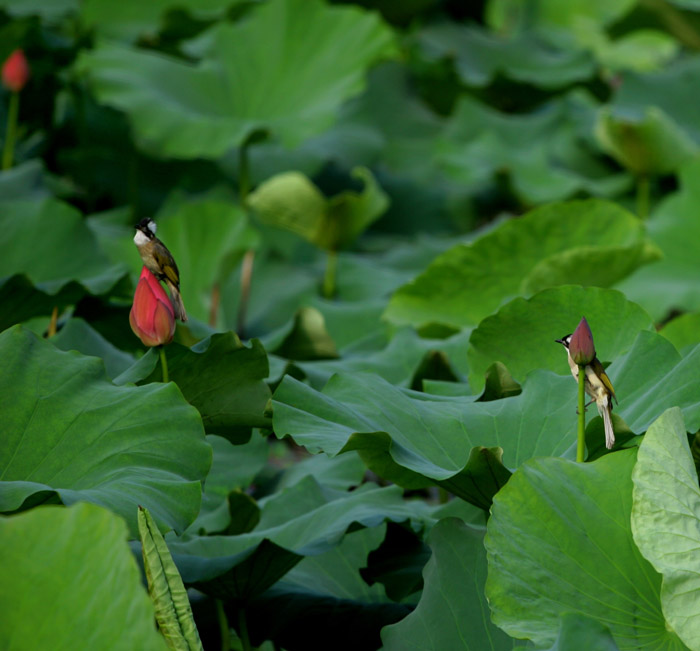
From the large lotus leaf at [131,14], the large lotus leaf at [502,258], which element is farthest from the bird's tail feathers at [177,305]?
the large lotus leaf at [131,14]

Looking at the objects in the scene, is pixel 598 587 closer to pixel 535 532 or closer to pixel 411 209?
pixel 535 532

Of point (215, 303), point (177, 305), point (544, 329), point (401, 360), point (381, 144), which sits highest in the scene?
point (177, 305)

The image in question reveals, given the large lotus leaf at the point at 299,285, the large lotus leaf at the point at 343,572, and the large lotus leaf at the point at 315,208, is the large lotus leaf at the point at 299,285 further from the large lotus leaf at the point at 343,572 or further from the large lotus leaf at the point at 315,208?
the large lotus leaf at the point at 343,572

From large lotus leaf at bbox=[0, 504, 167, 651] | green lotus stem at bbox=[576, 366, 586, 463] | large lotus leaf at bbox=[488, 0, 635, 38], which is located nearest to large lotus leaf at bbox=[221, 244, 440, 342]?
green lotus stem at bbox=[576, 366, 586, 463]

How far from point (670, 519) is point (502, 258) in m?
1.04

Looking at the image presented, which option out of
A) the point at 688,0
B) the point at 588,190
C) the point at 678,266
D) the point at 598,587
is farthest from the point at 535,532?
the point at 688,0

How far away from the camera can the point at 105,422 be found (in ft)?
3.12

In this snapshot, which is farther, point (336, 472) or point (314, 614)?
point (336, 472)

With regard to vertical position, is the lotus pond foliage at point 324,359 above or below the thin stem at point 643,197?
above

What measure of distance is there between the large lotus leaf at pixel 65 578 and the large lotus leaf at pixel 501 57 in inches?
127

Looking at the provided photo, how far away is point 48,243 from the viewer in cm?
178

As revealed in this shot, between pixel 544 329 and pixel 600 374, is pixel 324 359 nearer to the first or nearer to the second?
pixel 544 329

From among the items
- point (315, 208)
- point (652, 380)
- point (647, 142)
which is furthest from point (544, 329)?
point (647, 142)

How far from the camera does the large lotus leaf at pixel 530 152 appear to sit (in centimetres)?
315
